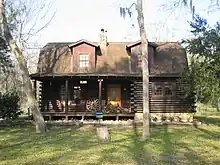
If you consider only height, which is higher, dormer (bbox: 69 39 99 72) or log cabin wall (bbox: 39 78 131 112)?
dormer (bbox: 69 39 99 72)

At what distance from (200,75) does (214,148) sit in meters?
7.19

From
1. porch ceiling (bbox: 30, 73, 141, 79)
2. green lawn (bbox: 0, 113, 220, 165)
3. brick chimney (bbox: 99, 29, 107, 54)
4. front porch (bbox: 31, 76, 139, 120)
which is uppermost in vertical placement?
brick chimney (bbox: 99, 29, 107, 54)

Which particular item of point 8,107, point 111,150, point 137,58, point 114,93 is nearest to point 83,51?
point 114,93

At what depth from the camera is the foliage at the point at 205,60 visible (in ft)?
58.0

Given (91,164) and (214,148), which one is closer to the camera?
(91,164)

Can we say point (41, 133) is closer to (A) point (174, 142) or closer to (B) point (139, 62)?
(A) point (174, 142)

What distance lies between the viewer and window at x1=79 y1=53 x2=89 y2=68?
2414 cm

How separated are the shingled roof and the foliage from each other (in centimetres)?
412

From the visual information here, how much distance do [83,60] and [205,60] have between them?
9305 millimetres

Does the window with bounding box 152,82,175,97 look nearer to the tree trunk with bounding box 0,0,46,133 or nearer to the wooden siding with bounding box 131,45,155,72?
the wooden siding with bounding box 131,45,155,72

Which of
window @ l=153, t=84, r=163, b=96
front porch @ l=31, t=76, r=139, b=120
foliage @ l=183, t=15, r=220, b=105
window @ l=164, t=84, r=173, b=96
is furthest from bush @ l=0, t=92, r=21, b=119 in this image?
foliage @ l=183, t=15, r=220, b=105

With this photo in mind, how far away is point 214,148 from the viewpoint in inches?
477

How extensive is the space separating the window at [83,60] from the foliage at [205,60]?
7.73 meters

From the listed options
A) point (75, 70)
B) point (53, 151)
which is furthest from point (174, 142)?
point (75, 70)
